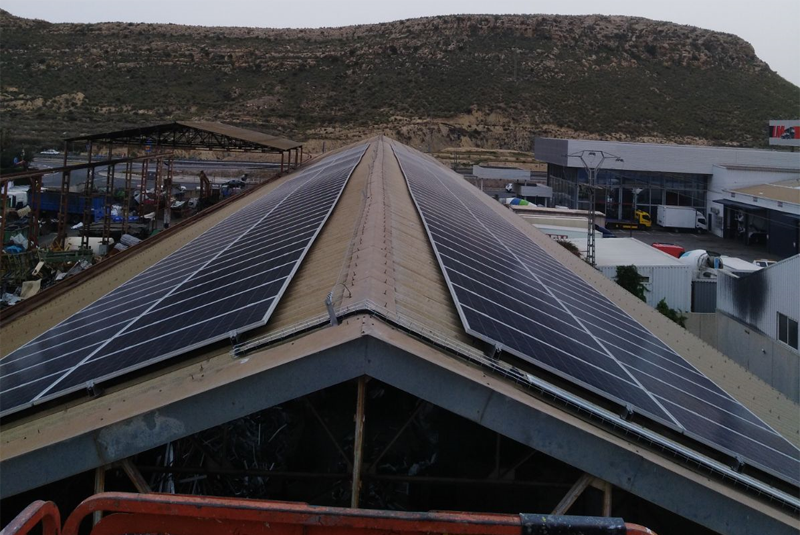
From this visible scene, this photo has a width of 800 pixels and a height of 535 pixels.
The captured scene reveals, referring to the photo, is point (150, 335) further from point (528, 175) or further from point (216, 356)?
point (528, 175)

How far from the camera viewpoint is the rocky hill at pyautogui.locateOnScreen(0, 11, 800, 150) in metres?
85.8

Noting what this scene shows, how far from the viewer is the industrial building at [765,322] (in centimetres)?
1839

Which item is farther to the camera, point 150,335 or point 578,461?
point 150,335

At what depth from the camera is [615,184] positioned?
53.6 meters

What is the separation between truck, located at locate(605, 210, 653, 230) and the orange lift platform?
48553 mm

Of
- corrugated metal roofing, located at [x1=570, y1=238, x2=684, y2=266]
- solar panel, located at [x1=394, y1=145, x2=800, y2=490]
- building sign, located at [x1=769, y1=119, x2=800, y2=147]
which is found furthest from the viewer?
building sign, located at [x1=769, y1=119, x2=800, y2=147]

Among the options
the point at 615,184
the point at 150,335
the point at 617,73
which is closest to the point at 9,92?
the point at 615,184

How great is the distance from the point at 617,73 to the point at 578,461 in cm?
10557

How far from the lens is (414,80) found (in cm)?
9744

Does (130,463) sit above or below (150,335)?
below

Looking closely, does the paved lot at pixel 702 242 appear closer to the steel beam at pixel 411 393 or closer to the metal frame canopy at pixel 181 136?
the metal frame canopy at pixel 181 136

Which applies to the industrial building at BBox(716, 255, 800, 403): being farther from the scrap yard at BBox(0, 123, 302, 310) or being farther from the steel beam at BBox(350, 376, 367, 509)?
the scrap yard at BBox(0, 123, 302, 310)

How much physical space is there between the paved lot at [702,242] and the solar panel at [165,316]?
37.4m

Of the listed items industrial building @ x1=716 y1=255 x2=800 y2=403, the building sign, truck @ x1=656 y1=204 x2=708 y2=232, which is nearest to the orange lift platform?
industrial building @ x1=716 y1=255 x2=800 y2=403
